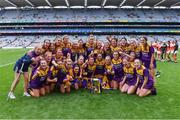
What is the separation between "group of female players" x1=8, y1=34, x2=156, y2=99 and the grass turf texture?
0.33 m

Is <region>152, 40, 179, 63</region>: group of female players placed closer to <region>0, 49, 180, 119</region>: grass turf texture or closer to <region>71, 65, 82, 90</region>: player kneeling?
<region>0, 49, 180, 119</region>: grass turf texture

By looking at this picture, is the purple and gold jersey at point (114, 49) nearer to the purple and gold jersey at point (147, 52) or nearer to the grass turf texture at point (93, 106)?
the purple and gold jersey at point (147, 52)

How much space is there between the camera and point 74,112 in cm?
656

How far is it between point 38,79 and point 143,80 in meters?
2.91

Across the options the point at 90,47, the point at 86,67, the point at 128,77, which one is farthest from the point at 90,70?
the point at 128,77

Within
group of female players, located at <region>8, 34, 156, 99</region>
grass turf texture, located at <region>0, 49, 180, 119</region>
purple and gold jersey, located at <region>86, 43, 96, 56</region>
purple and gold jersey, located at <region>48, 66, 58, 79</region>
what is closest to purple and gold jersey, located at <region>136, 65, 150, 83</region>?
group of female players, located at <region>8, 34, 156, 99</region>

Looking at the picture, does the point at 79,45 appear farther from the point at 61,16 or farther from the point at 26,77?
the point at 61,16

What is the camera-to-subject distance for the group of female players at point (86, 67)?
8055mm

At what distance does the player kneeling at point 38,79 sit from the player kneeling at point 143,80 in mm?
2499

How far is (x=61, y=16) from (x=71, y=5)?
356 centimetres

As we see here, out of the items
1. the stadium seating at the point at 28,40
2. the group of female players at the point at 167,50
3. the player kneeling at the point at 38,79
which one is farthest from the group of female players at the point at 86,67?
the stadium seating at the point at 28,40

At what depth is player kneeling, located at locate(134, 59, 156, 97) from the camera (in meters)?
7.91

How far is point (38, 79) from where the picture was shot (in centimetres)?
803

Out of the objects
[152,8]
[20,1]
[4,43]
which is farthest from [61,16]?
[152,8]
